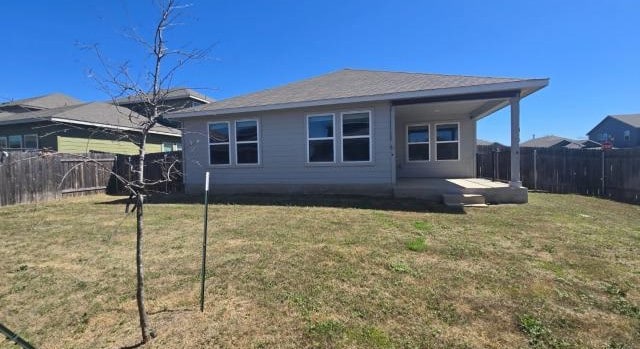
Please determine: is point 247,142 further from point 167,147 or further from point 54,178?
point 167,147

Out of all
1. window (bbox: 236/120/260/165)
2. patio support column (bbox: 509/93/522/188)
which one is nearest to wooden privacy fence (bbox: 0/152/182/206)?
window (bbox: 236/120/260/165)

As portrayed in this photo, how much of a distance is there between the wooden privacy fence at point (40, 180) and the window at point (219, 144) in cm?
304

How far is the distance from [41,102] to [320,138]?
20.6 metres

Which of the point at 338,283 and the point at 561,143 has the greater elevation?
the point at 561,143

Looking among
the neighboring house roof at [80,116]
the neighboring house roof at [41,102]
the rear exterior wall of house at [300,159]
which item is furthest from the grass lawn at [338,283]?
the neighboring house roof at [41,102]

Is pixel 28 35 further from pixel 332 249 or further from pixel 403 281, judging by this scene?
pixel 403 281

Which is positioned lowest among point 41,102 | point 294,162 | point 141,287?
point 141,287

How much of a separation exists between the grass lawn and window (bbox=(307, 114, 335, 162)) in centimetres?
385

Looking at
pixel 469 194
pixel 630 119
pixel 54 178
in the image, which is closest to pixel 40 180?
pixel 54 178

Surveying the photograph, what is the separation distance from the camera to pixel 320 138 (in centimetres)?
1038

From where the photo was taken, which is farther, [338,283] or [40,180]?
[40,180]

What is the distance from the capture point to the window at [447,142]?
12859mm

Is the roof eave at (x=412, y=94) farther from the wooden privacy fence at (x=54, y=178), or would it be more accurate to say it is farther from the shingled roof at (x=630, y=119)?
the shingled roof at (x=630, y=119)

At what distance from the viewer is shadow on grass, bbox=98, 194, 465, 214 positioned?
321 inches
